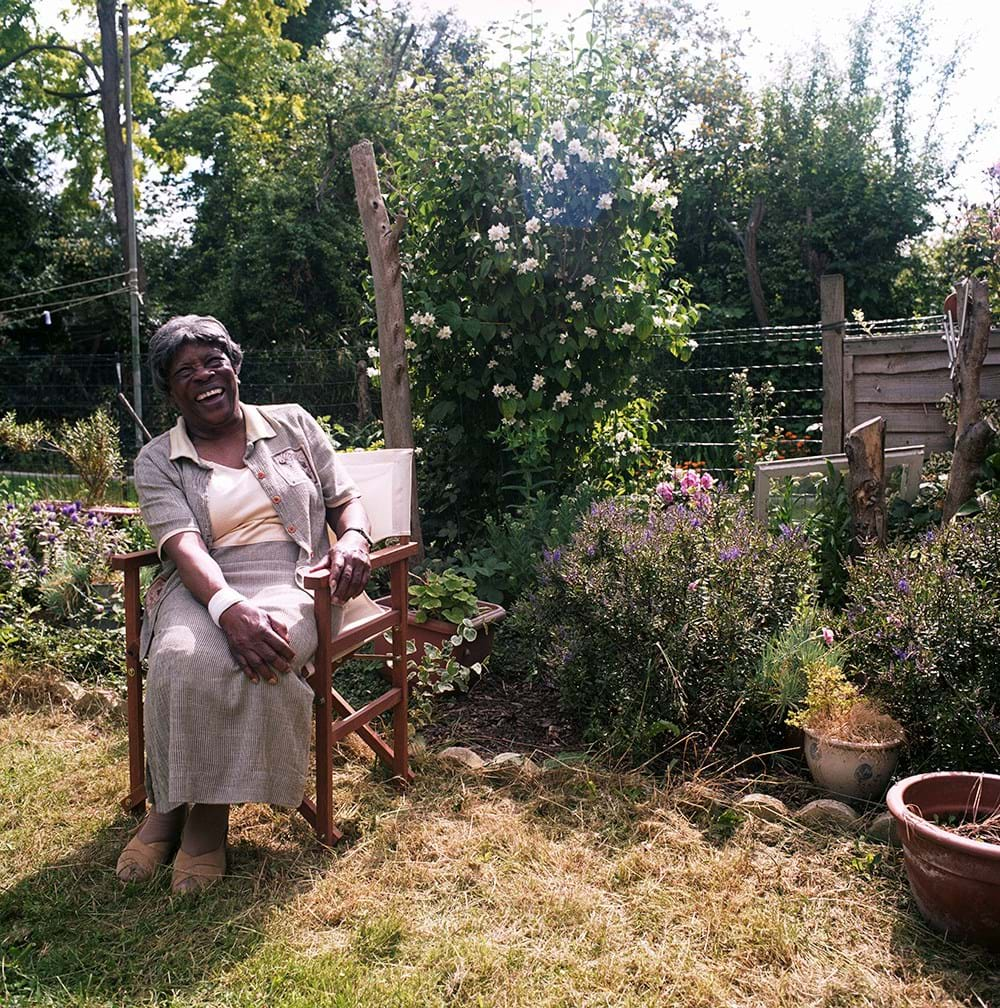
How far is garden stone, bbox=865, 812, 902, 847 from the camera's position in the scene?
8.12 feet

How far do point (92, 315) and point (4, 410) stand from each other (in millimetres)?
2193

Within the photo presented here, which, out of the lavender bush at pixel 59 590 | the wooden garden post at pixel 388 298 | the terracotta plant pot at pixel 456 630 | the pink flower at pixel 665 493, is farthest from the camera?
the wooden garden post at pixel 388 298

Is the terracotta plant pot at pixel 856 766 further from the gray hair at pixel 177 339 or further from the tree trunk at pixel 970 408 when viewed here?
the gray hair at pixel 177 339

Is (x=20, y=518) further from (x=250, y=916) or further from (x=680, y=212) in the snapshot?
(x=680, y=212)

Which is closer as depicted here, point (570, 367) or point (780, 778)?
point (780, 778)

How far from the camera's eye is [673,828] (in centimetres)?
259

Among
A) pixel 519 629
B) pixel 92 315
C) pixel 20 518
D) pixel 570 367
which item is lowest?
pixel 519 629

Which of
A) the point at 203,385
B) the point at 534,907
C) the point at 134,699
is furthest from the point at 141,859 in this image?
the point at 203,385

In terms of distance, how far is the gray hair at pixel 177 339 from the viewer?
267 cm

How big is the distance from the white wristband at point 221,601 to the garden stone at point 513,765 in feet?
3.27

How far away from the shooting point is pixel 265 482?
273 centimetres

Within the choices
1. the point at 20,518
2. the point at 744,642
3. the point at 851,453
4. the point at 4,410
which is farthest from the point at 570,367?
the point at 4,410

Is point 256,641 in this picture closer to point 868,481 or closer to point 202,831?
point 202,831

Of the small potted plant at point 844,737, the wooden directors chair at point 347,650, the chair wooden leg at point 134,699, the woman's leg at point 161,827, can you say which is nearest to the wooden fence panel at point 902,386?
the small potted plant at point 844,737
